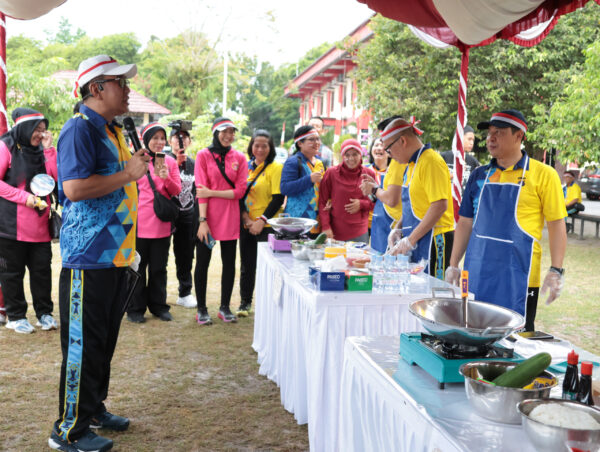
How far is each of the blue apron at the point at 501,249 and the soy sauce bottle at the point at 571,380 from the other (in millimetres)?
1703

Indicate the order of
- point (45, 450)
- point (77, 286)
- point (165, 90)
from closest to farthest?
point (77, 286) → point (45, 450) → point (165, 90)

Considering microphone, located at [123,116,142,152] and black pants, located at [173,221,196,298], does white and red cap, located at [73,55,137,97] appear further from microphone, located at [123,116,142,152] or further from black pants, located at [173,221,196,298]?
black pants, located at [173,221,196,298]

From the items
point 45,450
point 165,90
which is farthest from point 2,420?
point 165,90

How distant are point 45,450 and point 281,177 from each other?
2850 mm

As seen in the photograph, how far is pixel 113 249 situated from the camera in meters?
2.65

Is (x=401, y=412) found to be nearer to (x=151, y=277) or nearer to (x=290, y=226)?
(x=290, y=226)

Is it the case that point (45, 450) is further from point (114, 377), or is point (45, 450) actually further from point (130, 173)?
point (130, 173)

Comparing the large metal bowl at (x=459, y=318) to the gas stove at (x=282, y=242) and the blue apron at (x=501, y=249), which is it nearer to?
the blue apron at (x=501, y=249)

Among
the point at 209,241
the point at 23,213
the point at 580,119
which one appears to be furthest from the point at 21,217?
the point at 580,119

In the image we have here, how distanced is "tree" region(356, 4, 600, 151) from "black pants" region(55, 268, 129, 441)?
11.1 meters

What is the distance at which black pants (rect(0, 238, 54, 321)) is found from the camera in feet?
14.8

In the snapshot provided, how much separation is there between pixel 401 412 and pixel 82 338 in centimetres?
173

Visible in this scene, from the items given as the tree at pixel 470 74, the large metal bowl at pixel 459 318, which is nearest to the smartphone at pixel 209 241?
the large metal bowl at pixel 459 318

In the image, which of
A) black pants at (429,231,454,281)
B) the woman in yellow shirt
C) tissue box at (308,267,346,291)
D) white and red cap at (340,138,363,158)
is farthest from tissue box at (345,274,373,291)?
the woman in yellow shirt
